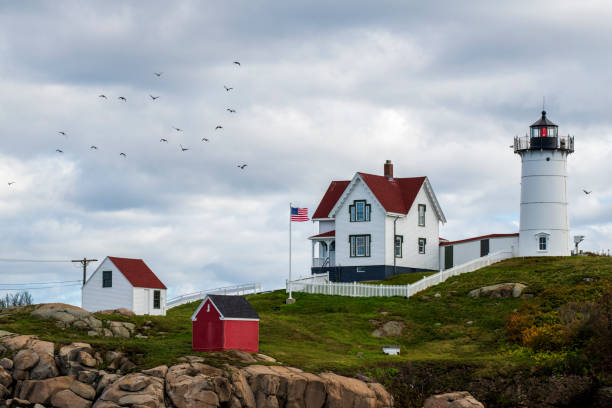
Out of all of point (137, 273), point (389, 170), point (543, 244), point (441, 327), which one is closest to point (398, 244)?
point (389, 170)

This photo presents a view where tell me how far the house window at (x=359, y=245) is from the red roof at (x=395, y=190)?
282 centimetres

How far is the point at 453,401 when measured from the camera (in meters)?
34.8

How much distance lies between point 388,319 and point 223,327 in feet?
47.0

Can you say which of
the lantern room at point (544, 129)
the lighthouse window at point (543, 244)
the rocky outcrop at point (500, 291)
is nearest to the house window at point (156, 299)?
the rocky outcrop at point (500, 291)

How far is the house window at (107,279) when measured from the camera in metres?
55.2

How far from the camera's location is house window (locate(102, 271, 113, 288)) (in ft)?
181

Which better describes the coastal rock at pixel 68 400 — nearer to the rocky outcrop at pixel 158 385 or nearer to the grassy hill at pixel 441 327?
the rocky outcrop at pixel 158 385

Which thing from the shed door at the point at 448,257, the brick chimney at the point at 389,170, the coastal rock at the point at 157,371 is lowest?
the coastal rock at the point at 157,371

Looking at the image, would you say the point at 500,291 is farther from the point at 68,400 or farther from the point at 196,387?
the point at 68,400

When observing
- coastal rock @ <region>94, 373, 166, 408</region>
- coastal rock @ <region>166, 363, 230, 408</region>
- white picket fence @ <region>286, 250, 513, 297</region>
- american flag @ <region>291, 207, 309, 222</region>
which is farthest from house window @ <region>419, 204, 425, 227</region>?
coastal rock @ <region>94, 373, 166, 408</region>

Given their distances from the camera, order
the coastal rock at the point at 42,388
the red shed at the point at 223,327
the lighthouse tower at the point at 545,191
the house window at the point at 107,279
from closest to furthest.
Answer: the coastal rock at the point at 42,388 → the red shed at the point at 223,327 → the house window at the point at 107,279 → the lighthouse tower at the point at 545,191

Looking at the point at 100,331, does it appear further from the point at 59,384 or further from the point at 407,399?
the point at 407,399

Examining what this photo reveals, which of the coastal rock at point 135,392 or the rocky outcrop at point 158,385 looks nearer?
the coastal rock at point 135,392

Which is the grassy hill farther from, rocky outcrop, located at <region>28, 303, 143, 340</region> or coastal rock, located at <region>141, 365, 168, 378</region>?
coastal rock, located at <region>141, 365, 168, 378</region>
